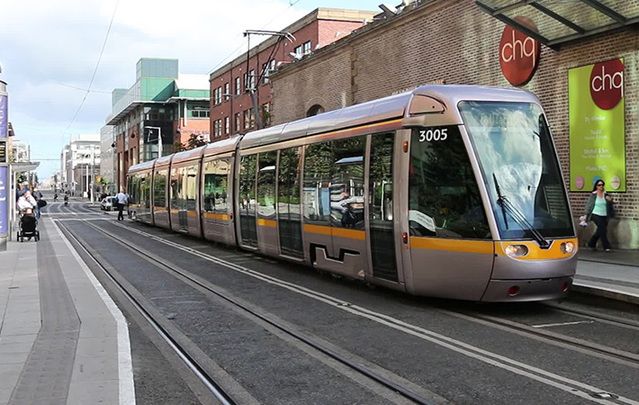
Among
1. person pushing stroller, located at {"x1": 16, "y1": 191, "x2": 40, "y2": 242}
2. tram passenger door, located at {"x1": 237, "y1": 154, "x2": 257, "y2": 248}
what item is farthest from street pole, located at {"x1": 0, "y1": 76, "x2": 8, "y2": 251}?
tram passenger door, located at {"x1": 237, "y1": 154, "x2": 257, "y2": 248}

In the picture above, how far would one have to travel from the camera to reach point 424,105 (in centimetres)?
910

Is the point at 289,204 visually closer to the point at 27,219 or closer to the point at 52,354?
the point at 52,354

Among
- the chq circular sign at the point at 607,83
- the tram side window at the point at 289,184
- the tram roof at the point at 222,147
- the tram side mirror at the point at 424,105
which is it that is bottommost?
the tram side window at the point at 289,184

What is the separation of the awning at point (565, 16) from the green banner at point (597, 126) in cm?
82

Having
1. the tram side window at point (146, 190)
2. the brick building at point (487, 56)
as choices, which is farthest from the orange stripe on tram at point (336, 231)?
the tram side window at point (146, 190)

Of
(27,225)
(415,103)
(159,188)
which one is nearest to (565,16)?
(415,103)

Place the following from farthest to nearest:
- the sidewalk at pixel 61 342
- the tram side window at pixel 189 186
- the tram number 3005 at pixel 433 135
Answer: the tram side window at pixel 189 186 → the tram number 3005 at pixel 433 135 → the sidewalk at pixel 61 342

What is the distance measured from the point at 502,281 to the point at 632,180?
7.27 metres

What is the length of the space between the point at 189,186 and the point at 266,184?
8176 mm

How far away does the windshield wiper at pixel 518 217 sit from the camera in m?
8.39

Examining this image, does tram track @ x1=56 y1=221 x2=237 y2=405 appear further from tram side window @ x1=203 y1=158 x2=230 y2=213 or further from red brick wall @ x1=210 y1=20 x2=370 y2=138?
red brick wall @ x1=210 y1=20 x2=370 y2=138

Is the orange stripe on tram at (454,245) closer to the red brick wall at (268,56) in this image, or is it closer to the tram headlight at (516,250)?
the tram headlight at (516,250)

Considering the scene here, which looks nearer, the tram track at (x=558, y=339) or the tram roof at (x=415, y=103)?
the tram track at (x=558, y=339)

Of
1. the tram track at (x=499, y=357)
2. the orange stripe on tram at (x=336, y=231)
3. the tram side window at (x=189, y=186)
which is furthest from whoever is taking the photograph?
the tram side window at (x=189, y=186)
